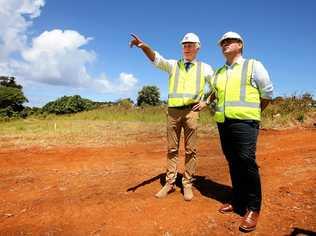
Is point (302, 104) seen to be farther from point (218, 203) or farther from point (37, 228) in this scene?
point (37, 228)

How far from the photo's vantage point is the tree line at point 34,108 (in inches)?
1905

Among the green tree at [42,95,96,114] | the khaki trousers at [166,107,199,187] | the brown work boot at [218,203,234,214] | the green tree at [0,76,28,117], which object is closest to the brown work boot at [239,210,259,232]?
the brown work boot at [218,203,234,214]

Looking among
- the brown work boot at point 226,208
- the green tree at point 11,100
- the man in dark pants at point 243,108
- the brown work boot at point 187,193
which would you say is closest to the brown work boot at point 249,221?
the man in dark pants at point 243,108

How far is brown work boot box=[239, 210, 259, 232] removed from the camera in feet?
13.5

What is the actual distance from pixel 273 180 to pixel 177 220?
2.08m

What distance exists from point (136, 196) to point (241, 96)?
6.94 ft

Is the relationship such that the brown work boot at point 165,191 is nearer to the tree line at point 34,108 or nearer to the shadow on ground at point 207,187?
the shadow on ground at point 207,187

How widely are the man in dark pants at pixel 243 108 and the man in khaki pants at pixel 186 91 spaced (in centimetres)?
62

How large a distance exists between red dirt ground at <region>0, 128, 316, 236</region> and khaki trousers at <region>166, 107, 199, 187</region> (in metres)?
0.35

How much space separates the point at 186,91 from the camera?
16.4 ft

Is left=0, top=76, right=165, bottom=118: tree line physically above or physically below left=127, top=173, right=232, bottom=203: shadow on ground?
above

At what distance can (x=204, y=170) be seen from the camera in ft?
22.3

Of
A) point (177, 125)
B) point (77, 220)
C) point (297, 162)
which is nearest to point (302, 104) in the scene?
point (297, 162)

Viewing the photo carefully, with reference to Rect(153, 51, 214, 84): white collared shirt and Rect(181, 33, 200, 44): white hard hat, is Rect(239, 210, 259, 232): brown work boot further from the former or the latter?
Rect(181, 33, 200, 44): white hard hat
